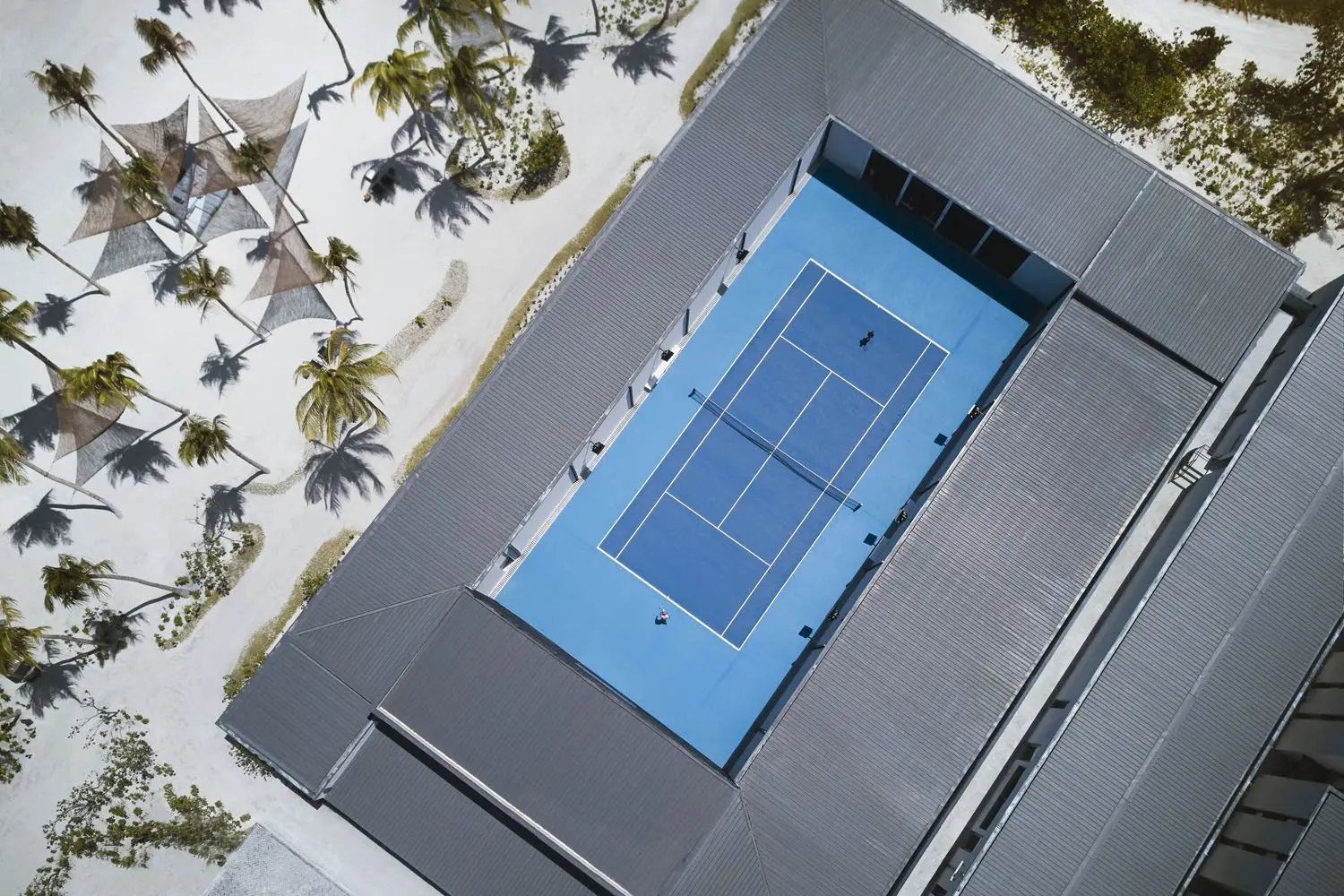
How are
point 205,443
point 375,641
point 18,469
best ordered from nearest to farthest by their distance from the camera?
point 375,641, point 205,443, point 18,469

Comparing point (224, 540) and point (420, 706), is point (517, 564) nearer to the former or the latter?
point (420, 706)

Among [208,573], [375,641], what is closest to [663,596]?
[375,641]

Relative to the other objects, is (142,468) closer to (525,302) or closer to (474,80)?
(525,302)

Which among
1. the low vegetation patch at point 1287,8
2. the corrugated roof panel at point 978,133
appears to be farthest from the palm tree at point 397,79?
the low vegetation patch at point 1287,8

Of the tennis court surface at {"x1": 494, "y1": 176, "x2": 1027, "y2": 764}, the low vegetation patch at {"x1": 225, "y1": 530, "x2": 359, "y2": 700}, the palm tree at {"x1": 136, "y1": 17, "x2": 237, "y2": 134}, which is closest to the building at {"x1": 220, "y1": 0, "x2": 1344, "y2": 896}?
the tennis court surface at {"x1": 494, "y1": 176, "x2": 1027, "y2": 764}

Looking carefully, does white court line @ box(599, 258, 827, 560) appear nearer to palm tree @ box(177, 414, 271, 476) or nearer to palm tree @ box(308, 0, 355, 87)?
palm tree @ box(177, 414, 271, 476)

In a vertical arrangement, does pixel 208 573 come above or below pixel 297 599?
below

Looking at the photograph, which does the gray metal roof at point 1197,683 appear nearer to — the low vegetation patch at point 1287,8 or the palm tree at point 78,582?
the low vegetation patch at point 1287,8

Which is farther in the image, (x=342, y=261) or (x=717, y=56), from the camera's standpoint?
(x=717, y=56)
